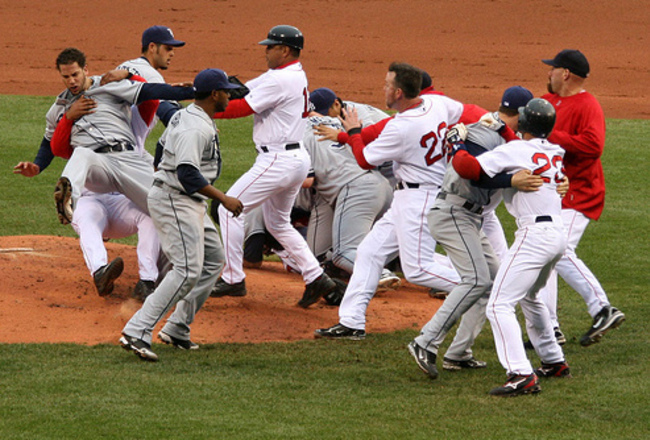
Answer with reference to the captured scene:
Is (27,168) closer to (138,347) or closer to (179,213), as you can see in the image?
(179,213)

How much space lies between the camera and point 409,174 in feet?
20.5

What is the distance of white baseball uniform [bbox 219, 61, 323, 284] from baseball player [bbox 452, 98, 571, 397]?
196 cm

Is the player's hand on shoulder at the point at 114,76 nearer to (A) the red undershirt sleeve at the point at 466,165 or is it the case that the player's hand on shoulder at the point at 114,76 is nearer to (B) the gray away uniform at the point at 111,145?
(B) the gray away uniform at the point at 111,145

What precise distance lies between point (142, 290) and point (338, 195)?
1.95 metres

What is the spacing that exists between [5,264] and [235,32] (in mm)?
18089

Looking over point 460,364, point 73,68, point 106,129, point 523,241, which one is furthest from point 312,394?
point 73,68

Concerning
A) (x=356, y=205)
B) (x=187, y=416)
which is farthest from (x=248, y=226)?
(x=187, y=416)

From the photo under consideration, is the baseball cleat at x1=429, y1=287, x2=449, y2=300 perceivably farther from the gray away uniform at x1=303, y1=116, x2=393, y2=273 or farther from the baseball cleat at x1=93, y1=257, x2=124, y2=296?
the baseball cleat at x1=93, y1=257, x2=124, y2=296

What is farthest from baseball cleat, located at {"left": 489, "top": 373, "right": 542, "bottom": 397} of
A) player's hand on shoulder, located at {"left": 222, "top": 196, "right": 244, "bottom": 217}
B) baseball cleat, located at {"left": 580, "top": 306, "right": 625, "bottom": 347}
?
player's hand on shoulder, located at {"left": 222, "top": 196, "right": 244, "bottom": 217}

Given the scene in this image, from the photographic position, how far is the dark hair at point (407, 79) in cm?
614

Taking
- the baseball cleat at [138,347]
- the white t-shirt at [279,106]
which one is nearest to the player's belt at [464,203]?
the white t-shirt at [279,106]

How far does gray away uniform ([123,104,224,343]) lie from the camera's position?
5.69m

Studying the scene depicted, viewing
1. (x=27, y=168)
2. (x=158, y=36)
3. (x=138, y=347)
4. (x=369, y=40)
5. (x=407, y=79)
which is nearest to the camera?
(x=138, y=347)

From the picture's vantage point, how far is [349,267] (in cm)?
780
